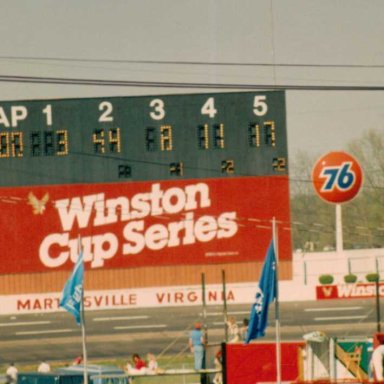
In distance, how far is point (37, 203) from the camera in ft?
175

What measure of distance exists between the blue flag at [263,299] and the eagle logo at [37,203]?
104 feet

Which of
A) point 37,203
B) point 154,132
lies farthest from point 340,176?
point 37,203

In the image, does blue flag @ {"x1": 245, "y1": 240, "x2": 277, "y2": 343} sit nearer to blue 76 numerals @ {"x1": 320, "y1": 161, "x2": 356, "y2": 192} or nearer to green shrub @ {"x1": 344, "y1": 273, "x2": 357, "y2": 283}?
green shrub @ {"x1": 344, "y1": 273, "x2": 357, "y2": 283}

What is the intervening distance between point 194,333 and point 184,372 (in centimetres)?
353

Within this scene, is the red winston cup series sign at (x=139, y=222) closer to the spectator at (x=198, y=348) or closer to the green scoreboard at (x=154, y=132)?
the green scoreboard at (x=154, y=132)

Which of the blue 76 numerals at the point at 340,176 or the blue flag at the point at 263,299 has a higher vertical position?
the blue 76 numerals at the point at 340,176

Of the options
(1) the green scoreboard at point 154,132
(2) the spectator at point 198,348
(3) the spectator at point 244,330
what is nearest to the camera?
(3) the spectator at point 244,330

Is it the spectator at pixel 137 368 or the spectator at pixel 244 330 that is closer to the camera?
the spectator at pixel 137 368

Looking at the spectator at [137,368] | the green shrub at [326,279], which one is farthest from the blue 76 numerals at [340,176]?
the spectator at [137,368]

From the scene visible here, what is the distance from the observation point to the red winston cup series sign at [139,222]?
2062 inches

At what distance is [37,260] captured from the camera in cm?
5256

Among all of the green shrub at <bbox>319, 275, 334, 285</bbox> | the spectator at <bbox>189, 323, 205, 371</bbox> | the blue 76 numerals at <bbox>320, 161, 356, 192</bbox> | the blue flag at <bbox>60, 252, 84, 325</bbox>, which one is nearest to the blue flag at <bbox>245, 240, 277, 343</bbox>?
the blue flag at <bbox>60, 252, 84, 325</bbox>

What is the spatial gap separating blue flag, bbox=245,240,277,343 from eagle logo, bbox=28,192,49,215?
31551 mm

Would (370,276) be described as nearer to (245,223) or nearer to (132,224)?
(245,223)
